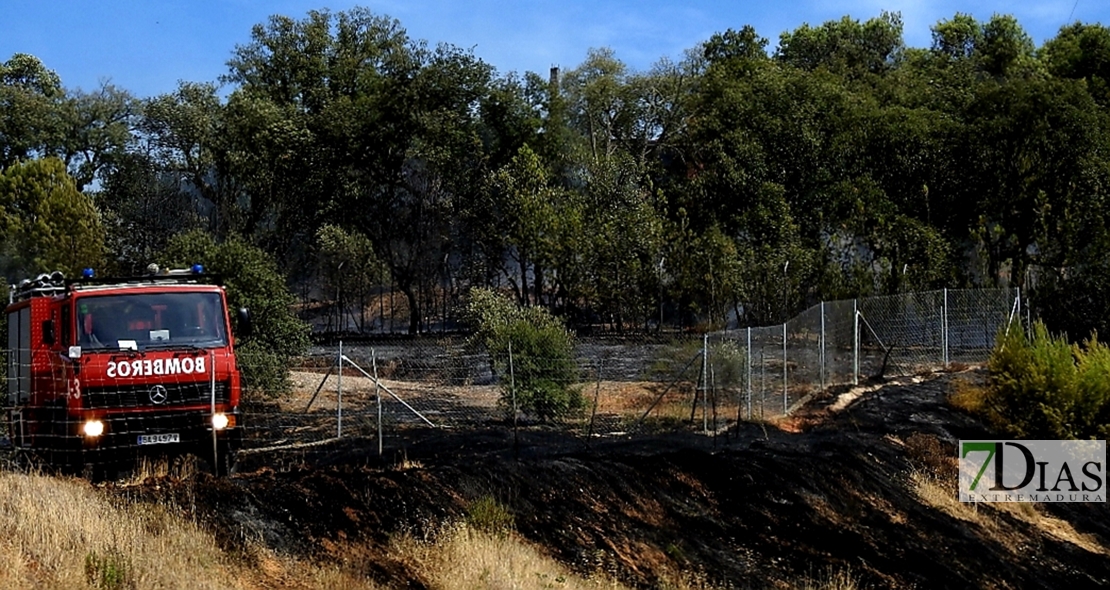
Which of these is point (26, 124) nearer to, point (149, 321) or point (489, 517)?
point (149, 321)

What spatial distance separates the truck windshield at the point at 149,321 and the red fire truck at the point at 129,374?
0.01 m

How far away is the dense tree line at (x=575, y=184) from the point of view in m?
35.2

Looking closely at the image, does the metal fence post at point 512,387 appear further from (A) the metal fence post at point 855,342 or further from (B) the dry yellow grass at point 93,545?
(A) the metal fence post at point 855,342

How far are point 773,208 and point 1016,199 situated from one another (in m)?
7.80

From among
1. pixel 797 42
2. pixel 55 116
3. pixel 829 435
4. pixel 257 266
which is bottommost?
pixel 829 435

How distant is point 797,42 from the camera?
2370 inches

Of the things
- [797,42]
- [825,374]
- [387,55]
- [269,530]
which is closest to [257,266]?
[825,374]

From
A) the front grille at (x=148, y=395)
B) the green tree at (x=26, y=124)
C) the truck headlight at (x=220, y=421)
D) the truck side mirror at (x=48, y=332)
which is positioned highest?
the green tree at (x=26, y=124)

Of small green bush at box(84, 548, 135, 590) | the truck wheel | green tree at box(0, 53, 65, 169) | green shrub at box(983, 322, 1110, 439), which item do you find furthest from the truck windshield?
green tree at box(0, 53, 65, 169)

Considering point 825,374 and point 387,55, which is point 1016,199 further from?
point 387,55

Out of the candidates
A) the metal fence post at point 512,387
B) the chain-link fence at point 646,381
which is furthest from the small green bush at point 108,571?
the metal fence post at point 512,387

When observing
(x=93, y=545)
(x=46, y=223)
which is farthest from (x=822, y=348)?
(x=46, y=223)

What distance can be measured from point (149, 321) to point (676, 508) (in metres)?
6.97

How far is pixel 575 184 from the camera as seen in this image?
139 feet
